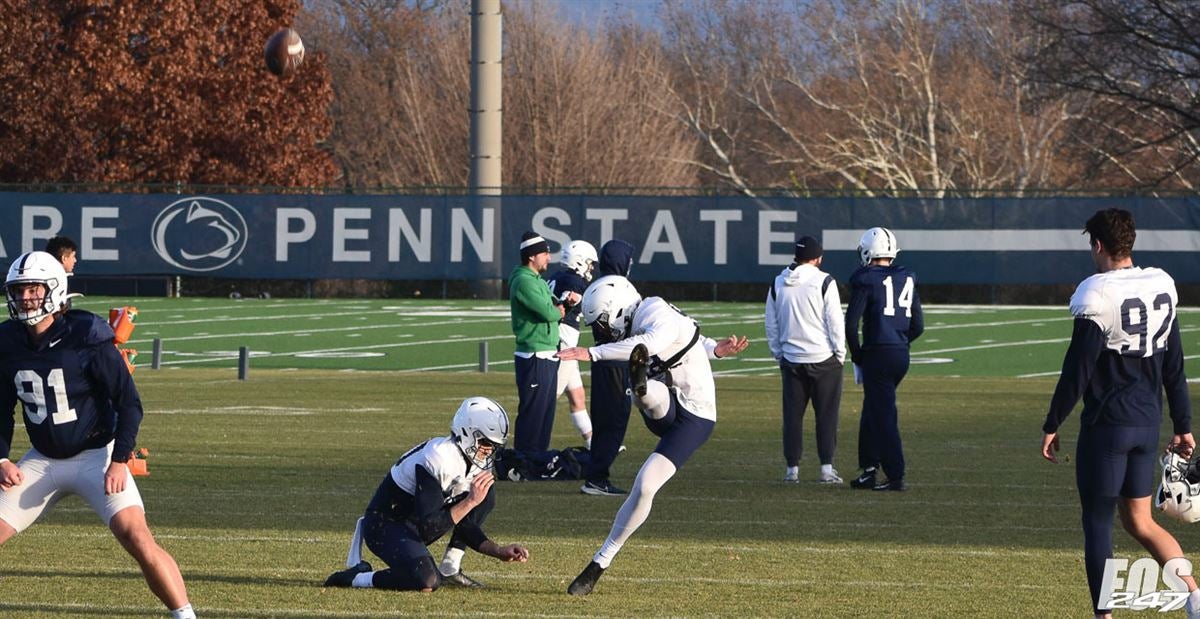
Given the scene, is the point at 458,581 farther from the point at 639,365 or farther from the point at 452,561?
the point at 639,365

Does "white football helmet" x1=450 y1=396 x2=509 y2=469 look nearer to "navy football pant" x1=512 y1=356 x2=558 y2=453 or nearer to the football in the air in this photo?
"navy football pant" x1=512 y1=356 x2=558 y2=453

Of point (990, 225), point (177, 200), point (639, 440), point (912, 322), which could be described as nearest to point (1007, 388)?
point (639, 440)

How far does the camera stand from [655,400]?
10094 millimetres

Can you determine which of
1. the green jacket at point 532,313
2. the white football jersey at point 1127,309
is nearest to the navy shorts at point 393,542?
the white football jersey at point 1127,309

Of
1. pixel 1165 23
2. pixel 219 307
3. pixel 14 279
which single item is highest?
pixel 1165 23

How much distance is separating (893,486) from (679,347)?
15.2 feet

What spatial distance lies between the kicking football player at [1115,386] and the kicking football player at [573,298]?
647 cm

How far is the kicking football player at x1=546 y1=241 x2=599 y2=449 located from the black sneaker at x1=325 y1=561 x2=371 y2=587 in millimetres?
4871

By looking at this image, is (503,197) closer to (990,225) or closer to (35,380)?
(990,225)

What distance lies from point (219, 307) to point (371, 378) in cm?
1497

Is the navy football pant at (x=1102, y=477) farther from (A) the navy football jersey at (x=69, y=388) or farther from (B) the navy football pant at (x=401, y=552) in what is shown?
(A) the navy football jersey at (x=69, y=388)

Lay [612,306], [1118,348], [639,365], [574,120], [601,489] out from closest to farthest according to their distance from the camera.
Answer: [1118,348] → [639,365] → [612,306] → [601,489] → [574,120]

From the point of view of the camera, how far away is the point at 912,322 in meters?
14.7

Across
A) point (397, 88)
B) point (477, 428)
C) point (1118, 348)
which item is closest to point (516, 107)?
point (397, 88)
